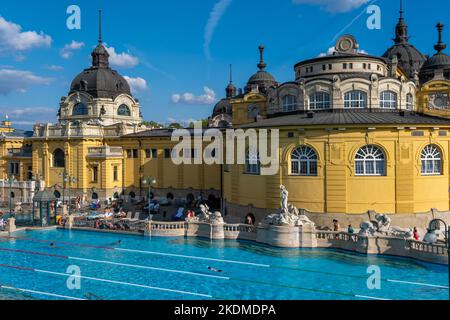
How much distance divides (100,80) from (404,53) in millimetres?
44729

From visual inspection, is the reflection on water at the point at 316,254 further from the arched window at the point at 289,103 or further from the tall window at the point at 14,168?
the tall window at the point at 14,168

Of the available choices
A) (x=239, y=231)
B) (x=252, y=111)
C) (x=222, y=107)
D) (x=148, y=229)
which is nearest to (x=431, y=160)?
(x=239, y=231)

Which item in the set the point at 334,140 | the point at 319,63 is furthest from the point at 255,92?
the point at 334,140

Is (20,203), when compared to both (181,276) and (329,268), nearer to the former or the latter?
(181,276)

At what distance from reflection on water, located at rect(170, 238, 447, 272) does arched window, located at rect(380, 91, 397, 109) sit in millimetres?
15338

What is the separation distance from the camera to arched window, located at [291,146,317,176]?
33.6 meters

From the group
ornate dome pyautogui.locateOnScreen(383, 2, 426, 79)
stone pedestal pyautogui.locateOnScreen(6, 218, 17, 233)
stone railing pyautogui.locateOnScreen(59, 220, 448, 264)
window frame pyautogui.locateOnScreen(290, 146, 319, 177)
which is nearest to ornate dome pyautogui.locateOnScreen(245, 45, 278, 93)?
ornate dome pyautogui.locateOnScreen(383, 2, 426, 79)

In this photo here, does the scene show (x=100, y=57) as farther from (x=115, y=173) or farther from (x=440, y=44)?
(x=440, y=44)

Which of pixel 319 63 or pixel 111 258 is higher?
pixel 319 63

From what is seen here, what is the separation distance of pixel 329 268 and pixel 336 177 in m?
9.40

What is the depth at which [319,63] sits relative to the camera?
4134 cm
